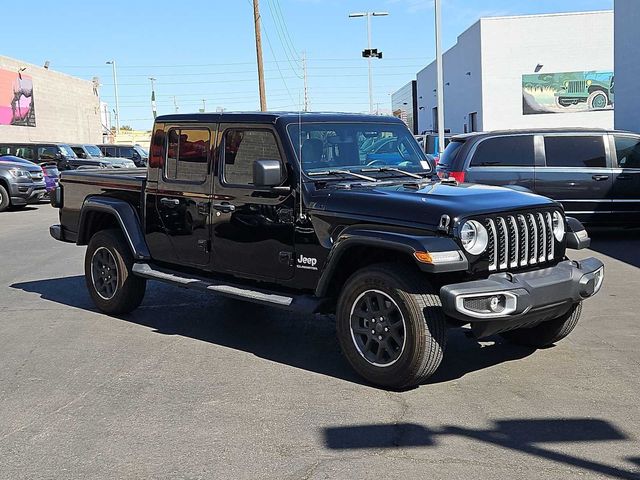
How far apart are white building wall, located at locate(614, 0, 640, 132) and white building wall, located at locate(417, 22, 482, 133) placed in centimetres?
1711

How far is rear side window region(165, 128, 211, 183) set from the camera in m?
6.97

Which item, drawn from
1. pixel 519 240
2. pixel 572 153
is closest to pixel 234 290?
pixel 519 240

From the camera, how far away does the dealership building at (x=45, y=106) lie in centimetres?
4197

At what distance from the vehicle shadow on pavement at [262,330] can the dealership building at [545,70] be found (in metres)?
31.3

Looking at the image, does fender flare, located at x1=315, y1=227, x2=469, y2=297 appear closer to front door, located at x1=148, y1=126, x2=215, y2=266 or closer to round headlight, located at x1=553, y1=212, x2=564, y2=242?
round headlight, located at x1=553, y1=212, x2=564, y2=242

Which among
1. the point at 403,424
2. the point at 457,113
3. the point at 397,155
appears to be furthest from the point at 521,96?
the point at 403,424

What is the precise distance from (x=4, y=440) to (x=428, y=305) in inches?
110

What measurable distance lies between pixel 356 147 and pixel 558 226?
1.81 meters

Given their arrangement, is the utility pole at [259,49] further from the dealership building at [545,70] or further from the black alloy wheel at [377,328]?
the black alloy wheel at [377,328]

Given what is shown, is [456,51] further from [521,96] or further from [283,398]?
[283,398]

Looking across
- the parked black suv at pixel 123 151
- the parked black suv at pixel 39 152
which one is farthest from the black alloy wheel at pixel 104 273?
the parked black suv at pixel 123 151

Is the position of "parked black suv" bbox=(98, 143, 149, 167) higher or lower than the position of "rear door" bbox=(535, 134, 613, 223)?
higher

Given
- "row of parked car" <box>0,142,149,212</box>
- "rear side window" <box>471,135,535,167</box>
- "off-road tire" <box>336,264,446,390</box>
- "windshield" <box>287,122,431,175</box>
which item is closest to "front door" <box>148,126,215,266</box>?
"windshield" <box>287,122,431,175</box>

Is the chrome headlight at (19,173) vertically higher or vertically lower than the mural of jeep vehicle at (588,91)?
lower
